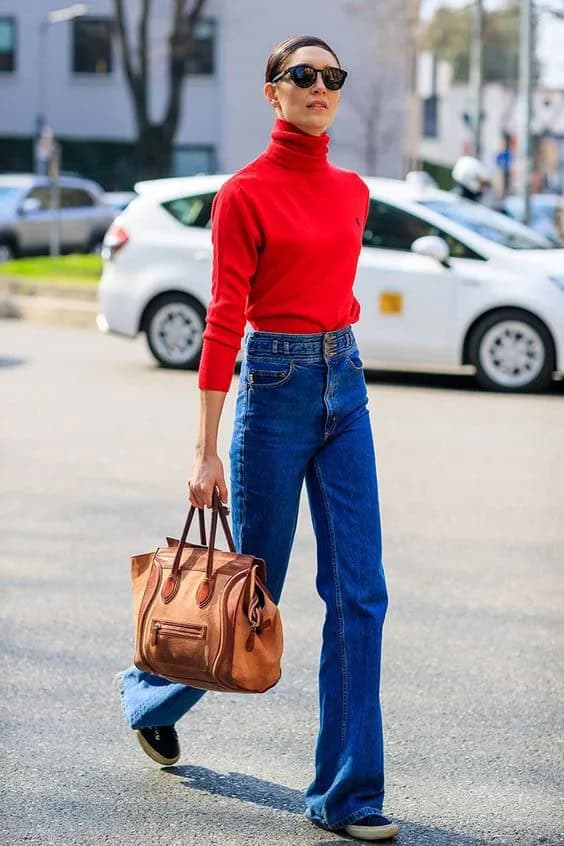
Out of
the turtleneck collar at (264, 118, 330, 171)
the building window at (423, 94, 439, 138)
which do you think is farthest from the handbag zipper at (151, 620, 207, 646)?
the building window at (423, 94, 439, 138)

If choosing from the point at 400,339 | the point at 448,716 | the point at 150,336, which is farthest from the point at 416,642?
the point at 150,336

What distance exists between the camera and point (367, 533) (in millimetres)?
4062

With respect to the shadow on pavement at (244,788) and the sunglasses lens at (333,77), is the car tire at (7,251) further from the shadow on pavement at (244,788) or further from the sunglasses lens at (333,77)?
the sunglasses lens at (333,77)

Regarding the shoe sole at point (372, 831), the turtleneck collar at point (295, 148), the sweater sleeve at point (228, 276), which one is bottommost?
the shoe sole at point (372, 831)

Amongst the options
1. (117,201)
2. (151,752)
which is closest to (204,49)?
(117,201)

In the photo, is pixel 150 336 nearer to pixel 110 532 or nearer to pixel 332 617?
pixel 110 532

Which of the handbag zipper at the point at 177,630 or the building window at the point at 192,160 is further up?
the handbag zipper at the point at 177,630

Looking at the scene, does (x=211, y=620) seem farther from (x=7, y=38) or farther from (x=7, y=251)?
(x=7, y=38)

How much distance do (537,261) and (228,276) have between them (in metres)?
9.11

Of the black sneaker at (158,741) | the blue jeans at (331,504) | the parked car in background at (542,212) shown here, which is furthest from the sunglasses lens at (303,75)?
the parked car in background at (542,212)

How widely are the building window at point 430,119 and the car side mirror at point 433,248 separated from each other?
92.9 metres

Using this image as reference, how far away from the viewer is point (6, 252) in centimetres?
3228

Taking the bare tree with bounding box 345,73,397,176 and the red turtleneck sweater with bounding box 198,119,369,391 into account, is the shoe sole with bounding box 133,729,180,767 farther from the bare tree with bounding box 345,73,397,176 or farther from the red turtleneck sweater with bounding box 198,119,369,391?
the bare tree with bounding box 345,73,397,176

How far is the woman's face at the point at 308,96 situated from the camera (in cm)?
394
